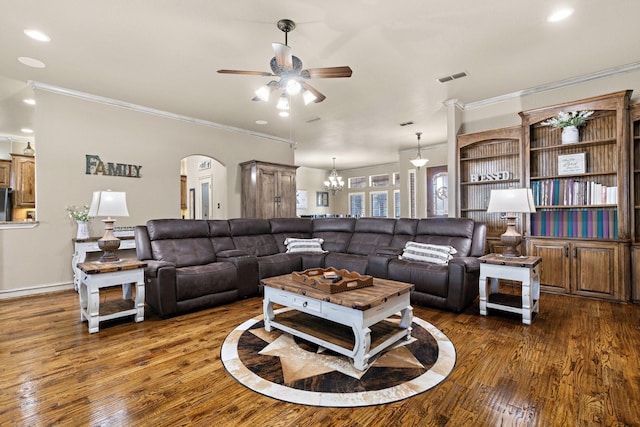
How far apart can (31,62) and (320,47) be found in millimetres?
3380

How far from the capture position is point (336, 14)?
274 cm

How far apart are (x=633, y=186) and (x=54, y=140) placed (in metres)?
7.43

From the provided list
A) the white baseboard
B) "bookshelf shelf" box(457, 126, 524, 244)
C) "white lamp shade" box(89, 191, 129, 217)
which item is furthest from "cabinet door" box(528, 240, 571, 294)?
the white baseboard

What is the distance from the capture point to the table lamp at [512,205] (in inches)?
126

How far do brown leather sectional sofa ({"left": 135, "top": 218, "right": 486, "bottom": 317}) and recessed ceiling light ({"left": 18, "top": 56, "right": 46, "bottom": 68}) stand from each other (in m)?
2.22

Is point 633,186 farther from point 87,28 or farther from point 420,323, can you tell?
point 87,28

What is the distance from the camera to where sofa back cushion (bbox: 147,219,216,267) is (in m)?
3.69

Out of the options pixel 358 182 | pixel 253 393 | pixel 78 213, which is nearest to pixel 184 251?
pixel 78 213

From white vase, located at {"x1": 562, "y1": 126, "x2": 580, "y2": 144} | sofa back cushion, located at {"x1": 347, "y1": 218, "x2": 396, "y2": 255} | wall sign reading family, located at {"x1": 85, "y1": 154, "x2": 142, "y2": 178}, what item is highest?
white vase, located at {"x1": 562, "y1": 126, "x2": 580, "y2": 144}

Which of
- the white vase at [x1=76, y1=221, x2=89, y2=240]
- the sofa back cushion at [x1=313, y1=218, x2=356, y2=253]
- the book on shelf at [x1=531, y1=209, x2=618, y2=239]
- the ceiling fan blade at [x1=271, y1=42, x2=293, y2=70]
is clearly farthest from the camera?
the sofa back cushion at [x1=313, y1=218, x2=356, y2=253]

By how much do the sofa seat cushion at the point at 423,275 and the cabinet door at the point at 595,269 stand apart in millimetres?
1838

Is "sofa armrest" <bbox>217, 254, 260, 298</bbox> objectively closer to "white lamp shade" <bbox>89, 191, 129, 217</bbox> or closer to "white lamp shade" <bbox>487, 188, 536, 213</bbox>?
"white lamp shade" <bbox>89, 191, 129, 217</bbox>

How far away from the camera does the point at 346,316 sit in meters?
2.13

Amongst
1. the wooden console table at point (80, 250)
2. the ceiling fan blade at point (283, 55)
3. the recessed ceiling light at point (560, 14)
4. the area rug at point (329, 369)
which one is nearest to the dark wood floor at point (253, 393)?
the area rug at point (329, 369)
